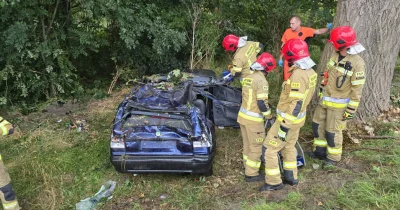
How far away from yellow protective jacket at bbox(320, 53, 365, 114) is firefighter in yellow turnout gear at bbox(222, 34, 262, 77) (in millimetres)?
1507

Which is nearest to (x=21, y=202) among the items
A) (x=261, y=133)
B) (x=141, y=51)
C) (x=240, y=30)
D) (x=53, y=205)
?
(x=53, y=205)

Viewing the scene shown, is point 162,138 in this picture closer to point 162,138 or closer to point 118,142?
point 162,138

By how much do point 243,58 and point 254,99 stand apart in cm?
158

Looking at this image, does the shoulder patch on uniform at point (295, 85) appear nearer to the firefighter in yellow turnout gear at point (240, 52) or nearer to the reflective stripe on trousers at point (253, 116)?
the reflective stripe on trousers at point (253, 116)

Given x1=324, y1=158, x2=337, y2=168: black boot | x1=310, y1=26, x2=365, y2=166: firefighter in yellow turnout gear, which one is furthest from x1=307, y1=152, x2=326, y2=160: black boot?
x1=324, y1=158, x2=337, y2=168: black boot

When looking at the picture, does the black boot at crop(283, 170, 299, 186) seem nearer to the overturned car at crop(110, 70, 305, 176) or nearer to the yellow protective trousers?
the yellow protective trousers

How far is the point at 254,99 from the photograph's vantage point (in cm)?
439

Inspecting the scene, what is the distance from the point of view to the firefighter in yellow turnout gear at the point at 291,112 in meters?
3.90

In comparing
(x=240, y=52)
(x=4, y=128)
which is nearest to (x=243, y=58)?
(x=240, y=52)

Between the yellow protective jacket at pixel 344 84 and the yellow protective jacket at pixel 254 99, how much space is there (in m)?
1.02

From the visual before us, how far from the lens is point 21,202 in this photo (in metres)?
4.47

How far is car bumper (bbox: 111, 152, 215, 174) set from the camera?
14.0 feet

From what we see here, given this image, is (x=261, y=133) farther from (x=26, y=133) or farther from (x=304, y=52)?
(x=26, y=133)

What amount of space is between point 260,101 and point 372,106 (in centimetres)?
256
